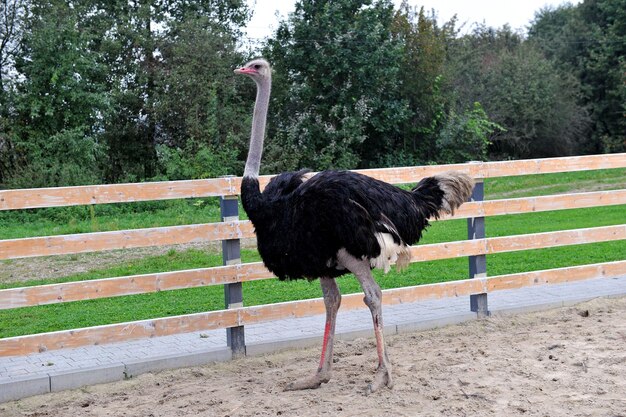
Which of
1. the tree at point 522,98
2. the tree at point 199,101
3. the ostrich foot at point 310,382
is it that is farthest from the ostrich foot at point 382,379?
the tree at point 522,98

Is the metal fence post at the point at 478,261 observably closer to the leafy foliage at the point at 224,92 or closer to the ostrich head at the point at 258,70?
the ostrich head at the point at 258,70

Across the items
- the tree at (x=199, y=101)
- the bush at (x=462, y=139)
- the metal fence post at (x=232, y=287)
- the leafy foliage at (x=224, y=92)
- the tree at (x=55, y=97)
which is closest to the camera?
the metal fence post at (x=232, y=287)

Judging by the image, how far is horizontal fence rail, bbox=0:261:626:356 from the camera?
188 inches

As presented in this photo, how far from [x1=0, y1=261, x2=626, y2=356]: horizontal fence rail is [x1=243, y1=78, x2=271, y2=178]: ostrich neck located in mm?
1173

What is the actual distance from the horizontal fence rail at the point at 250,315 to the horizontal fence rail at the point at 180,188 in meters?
0.83

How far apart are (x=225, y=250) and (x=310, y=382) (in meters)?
1.30

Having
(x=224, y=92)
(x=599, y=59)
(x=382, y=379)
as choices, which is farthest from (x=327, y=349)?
(x=599, y=59)

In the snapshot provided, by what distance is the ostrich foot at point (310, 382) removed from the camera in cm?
463

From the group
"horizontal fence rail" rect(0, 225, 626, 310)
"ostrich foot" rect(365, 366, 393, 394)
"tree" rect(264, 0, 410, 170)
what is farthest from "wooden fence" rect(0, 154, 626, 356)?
"tree" rect(264, 0, 410, 170)

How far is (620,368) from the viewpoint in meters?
4.74

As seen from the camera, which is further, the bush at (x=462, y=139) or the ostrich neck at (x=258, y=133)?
the bush at (x=462, y=139)

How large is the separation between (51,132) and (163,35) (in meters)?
4.59

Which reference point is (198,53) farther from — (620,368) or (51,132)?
(620,368)

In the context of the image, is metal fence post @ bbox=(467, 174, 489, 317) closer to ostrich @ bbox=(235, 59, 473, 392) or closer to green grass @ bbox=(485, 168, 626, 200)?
ostrich @ bbox=(235, 59, 473, 392)
